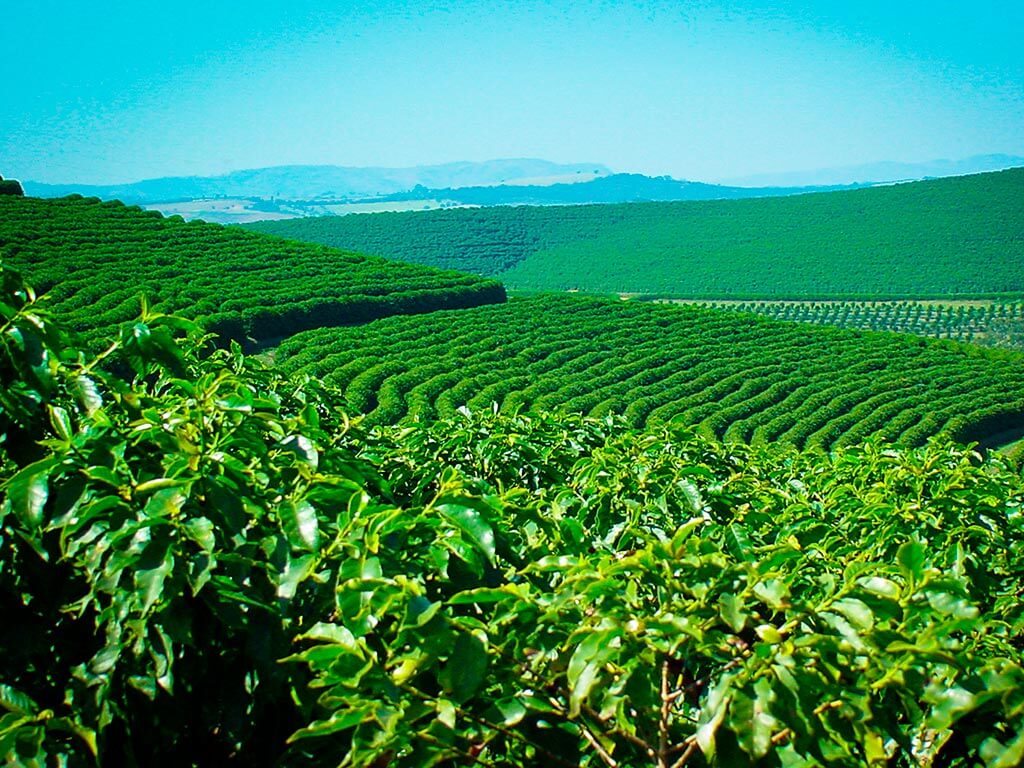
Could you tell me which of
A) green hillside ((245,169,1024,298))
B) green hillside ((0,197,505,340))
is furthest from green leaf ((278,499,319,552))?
green hillside ((245,169,1024,298))

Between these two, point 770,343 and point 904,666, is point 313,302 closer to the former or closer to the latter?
point 770,343

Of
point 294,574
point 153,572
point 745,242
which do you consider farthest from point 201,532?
point 745,242

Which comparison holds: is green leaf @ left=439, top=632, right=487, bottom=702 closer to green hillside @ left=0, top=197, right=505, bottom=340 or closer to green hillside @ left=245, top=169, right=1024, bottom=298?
green hillside @ left=0, top=197, right=505, bottom=340

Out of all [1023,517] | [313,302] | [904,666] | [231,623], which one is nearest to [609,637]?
[904,666]

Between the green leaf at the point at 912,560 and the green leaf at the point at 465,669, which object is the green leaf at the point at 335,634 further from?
the green leaf at the point at 912,560

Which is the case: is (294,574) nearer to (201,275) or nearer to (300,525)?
Answer: (300,525)

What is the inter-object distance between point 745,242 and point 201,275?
90.9 metres

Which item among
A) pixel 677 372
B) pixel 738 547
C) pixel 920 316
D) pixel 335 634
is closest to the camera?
pixel 335 634

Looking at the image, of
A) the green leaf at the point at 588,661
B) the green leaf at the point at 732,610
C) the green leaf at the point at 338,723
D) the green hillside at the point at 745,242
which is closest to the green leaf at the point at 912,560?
the green leaf at the point at 732,610

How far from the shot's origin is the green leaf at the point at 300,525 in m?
2.00

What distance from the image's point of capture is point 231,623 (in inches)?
75.5

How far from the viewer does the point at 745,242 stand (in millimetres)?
114875

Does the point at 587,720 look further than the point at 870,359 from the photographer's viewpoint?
No

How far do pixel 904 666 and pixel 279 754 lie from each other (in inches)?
59.4
